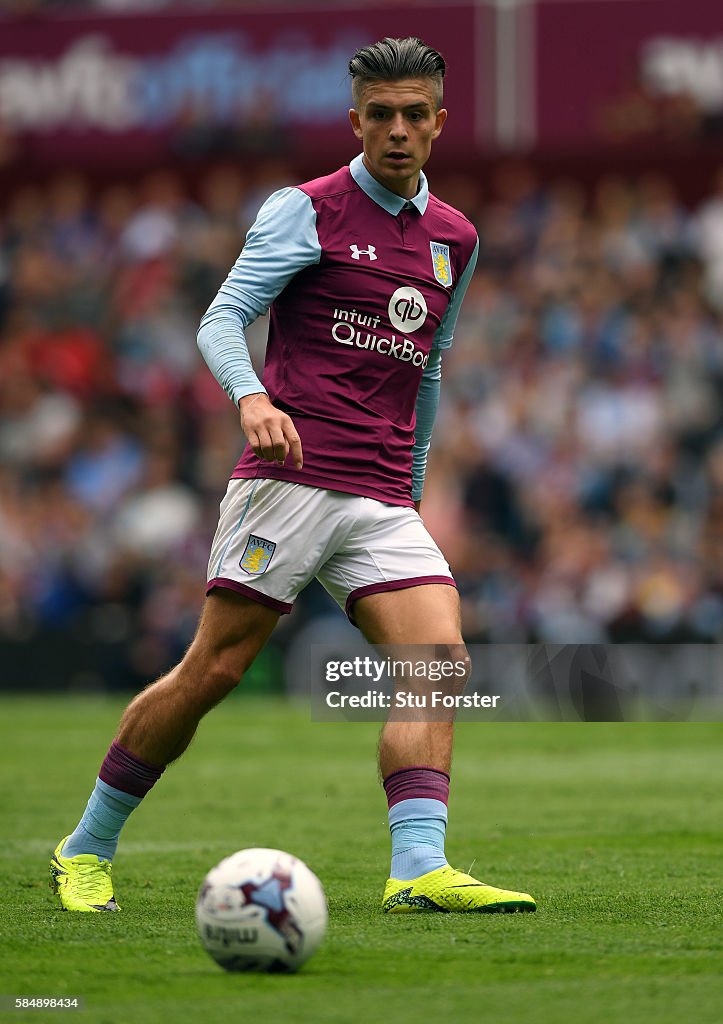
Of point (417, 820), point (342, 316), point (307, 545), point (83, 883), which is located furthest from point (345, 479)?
point (83, 883)

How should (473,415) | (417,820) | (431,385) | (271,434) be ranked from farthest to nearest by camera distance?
(473,415) < (431,385) < (417,820) < (271,434)

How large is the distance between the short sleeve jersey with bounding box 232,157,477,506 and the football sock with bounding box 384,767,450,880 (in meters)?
0.84

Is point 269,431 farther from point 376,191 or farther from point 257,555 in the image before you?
point 376,191

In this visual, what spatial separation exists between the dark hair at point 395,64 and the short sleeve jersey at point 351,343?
309 millimetres

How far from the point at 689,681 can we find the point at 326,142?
8.80m

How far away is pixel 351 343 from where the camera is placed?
5.33 m

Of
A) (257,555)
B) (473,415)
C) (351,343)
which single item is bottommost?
(257,555)

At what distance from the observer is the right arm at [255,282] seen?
16.6 feet

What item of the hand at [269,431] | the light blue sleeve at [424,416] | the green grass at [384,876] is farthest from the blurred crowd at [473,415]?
the hand at [269,431]


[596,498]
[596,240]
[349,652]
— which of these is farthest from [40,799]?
[596,240]

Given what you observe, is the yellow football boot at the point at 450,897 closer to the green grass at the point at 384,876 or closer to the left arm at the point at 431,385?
the green grass at the point at 384,876

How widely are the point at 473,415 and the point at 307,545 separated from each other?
34.4 feet

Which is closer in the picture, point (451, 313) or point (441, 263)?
point (441, 263)

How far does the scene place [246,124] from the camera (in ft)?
62.8
